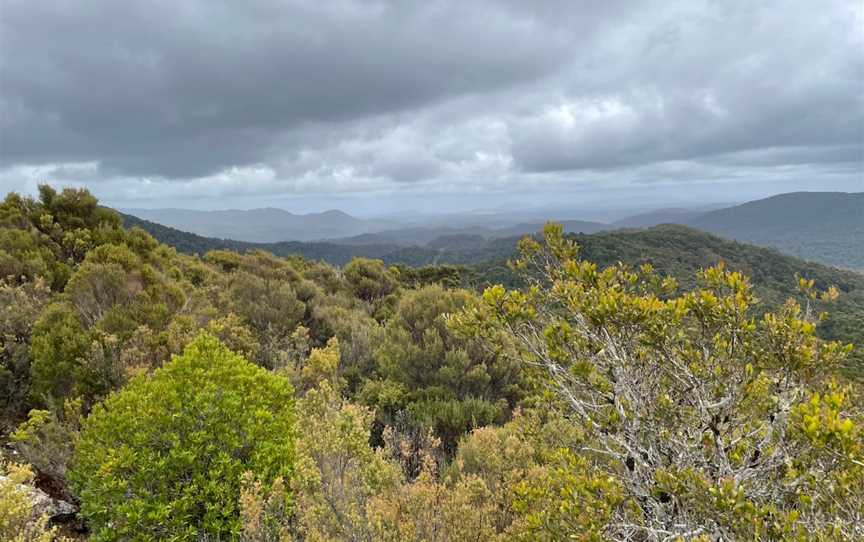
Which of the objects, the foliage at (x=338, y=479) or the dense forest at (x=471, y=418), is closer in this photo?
the dense forest at (x=471, y=418)

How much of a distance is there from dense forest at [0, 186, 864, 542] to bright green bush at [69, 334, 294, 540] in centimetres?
3

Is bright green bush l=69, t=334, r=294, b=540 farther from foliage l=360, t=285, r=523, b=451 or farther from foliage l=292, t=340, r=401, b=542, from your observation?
foliage l=360, t=285, r=523, b=451

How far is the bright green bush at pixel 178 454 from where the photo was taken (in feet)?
18.6

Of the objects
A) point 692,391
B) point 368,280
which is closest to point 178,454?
point 692,391

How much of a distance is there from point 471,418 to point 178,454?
6.35m

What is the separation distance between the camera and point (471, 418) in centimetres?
1055

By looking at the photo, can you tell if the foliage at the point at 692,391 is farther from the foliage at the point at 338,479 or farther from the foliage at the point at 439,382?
the foliage at the point at 439,382

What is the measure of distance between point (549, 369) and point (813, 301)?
2.01 m

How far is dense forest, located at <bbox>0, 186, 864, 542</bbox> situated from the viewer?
9.98 feet

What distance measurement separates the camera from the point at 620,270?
3.96 m

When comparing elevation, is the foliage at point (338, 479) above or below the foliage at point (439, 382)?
above

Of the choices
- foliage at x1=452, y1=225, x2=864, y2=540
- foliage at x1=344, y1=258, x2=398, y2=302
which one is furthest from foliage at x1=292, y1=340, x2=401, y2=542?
foliage at x1=344, y1=258, x2=398, y2=302

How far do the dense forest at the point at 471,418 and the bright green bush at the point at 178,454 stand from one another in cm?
3

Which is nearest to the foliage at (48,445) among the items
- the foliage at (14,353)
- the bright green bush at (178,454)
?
the bright green bush at (178,454)
